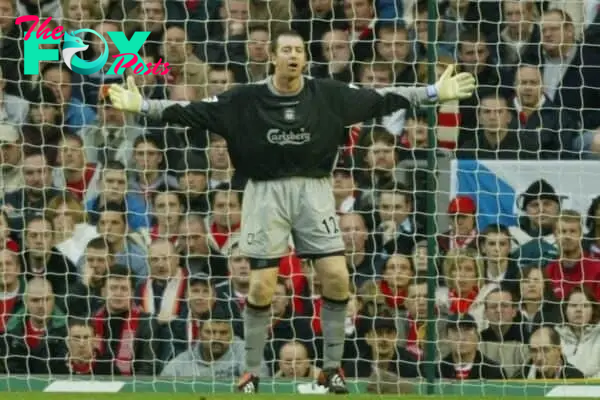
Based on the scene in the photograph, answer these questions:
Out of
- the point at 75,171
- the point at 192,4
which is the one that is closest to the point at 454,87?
the point at 192,4

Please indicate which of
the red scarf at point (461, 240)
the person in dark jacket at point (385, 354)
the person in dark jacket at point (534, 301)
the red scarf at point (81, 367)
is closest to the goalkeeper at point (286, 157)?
the person in dark jacket at point (385, 354)

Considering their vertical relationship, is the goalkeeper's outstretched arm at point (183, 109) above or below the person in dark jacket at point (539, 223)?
above

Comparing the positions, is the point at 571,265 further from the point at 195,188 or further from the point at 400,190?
the point at 195,188

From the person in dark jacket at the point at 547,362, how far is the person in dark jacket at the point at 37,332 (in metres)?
2.80

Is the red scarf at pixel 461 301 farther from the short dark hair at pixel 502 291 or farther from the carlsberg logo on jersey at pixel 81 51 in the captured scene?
the carlsberg logo on jersey at pixel 81 51

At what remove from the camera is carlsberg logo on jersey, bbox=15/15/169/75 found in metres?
13.1

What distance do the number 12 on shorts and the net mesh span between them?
1333 mm

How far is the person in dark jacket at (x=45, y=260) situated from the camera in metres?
12.8

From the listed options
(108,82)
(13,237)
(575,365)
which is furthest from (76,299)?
(575,365)

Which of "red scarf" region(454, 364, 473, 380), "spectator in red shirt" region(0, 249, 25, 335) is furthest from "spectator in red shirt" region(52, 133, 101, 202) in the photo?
"red scarf" region(454, 364, 473, 380)

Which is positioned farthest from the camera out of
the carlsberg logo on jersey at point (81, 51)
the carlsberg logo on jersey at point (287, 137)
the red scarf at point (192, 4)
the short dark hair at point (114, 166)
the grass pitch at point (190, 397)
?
the red scarf at point (192, 4)

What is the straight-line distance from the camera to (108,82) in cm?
1312

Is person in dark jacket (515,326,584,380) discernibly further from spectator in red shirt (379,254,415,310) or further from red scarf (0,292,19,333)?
red scarf (0,292,19,333)

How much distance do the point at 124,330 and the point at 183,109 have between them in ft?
7.06
